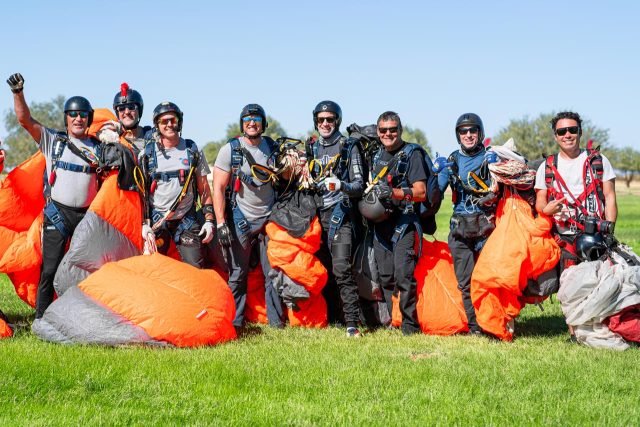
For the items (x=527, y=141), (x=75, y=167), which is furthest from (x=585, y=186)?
(x=527, y=141)

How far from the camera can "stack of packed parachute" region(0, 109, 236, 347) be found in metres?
5.77

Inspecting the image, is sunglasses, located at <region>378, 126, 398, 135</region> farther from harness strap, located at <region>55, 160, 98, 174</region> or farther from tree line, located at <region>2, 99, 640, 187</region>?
tree line, located at <region>2, 99, 640, 187</region>

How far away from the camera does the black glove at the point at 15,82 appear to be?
6.07 m

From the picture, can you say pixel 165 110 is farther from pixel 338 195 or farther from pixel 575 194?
pixel 575 194

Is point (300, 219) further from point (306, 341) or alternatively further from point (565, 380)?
point (565, 380)

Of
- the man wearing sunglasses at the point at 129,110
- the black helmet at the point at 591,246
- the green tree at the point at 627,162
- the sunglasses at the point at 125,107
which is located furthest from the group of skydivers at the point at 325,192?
the green tree at the point at 627,162

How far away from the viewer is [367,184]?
21.8 ft

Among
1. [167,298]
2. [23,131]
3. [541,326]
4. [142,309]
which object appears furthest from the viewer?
[23,131]

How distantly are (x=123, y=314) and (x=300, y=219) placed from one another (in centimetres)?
192

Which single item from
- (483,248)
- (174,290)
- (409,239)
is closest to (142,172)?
(174,290)

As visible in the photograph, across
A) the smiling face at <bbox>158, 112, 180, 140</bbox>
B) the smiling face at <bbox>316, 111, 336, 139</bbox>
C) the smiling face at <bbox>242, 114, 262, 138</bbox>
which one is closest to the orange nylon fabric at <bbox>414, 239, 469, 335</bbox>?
the smiling face at <bbox>316, 111, 336, 139</bbox>

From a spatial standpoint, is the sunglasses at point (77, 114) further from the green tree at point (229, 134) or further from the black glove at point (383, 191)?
the green tree at point (229, 134)

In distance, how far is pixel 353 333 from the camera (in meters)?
6.59

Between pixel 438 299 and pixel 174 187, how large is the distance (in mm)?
2744
